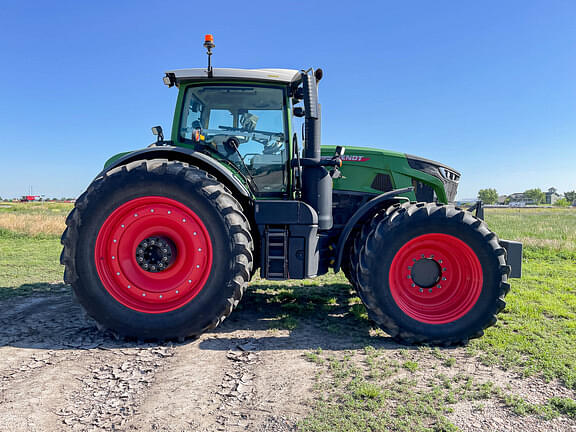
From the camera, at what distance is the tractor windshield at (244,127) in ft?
13.5

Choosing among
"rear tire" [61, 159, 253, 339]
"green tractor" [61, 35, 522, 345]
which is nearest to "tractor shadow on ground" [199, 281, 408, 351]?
"green tractor" [61, 35, 522, 345]

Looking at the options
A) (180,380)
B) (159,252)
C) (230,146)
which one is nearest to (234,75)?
(230,146)

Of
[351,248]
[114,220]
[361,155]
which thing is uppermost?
[361,155]

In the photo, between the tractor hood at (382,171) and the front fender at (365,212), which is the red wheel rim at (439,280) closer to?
the front fender at (365,212)

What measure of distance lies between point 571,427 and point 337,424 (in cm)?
144

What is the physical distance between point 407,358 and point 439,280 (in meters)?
0.95

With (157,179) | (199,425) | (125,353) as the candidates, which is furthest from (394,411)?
(157,179)

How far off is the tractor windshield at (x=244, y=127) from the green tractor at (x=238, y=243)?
2 cm

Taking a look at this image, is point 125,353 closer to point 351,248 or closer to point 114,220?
point 114,220

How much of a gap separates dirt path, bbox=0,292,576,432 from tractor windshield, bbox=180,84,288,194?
170cm

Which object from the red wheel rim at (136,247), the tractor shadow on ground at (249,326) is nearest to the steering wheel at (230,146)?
the red wheel rim at (136,247)

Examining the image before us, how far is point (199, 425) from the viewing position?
2.23 meters

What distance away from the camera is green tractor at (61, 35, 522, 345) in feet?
11.4

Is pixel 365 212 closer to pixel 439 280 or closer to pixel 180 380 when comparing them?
pixel 439 280
